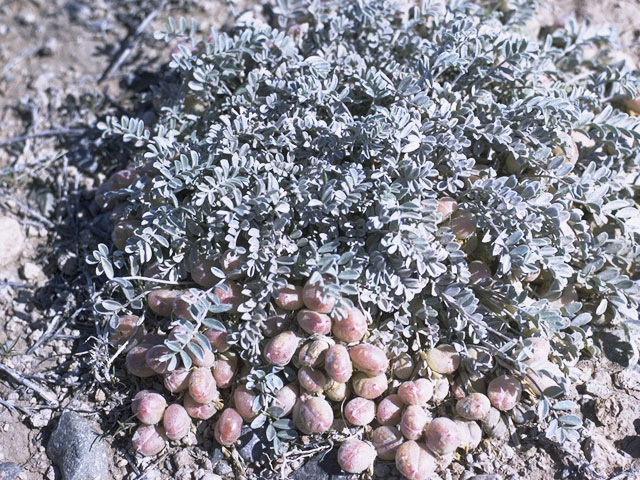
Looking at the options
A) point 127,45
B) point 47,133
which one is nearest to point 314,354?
point 47,133

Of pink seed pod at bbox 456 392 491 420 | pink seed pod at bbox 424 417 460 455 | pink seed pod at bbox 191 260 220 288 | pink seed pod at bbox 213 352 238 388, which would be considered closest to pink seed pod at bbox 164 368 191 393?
pink seed pod at bbox 213 352 238 388

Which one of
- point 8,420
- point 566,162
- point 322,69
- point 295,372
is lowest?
point 8,420

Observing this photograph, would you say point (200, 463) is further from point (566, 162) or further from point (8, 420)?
point (566, 162)

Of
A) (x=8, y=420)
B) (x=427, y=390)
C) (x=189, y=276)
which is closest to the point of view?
(x=427, y=390)

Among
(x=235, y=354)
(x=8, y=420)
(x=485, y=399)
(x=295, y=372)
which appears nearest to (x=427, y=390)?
(x=485, y=399)

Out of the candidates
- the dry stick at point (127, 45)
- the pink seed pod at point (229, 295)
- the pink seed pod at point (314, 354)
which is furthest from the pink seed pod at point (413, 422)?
the dry stick at point (127, 45)
